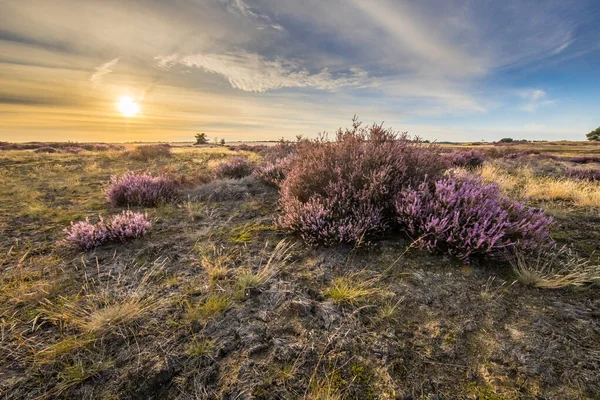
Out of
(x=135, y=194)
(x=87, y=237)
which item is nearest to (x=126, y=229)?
(x=87, y=237)

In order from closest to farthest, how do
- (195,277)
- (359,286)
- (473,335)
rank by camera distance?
(473,335) < (359,286) < (195,277)

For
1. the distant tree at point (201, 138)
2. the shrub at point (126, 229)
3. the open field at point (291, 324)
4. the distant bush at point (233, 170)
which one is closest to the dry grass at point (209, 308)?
the open field at point (291, 324)

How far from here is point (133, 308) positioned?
92.0 inches

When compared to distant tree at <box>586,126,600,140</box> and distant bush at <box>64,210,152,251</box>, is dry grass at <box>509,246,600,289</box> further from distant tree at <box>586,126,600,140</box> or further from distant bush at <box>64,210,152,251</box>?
distant tree at <box>586,126,600,140</box>

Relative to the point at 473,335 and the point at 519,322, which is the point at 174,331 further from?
the point at 519,322

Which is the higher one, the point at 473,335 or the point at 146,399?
the point at 473,335

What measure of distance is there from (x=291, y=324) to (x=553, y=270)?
2839mm

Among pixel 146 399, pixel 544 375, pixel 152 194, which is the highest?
pixel 152 194

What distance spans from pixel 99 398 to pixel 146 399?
0.91ft

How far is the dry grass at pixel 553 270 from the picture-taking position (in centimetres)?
269

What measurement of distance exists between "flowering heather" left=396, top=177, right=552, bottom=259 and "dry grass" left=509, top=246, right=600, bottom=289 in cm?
17

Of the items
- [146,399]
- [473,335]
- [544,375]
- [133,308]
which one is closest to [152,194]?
[133,308]

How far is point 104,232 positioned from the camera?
3.71 meters

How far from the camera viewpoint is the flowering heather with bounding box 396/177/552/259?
301 centimetres
